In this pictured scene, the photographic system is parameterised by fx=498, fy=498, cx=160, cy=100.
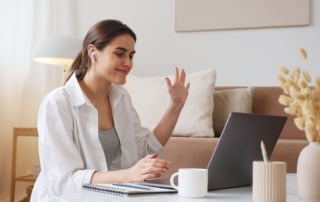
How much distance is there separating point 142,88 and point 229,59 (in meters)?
0.67

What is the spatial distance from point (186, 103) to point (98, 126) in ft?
4.40

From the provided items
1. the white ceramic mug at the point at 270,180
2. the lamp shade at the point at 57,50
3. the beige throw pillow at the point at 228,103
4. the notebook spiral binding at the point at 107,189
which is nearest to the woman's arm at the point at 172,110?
the notebook spiral binding at the point at 107,189

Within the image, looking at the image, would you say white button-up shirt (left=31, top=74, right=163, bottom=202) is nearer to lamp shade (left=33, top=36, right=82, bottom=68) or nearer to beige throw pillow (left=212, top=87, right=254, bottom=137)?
beige throw pillow (left=212, top=87, right=254, bottom=137)

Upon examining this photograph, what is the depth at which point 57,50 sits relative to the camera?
124 inches

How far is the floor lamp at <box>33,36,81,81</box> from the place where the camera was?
3156 mm

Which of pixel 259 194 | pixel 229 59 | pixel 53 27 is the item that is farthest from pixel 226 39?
pixel 259 194

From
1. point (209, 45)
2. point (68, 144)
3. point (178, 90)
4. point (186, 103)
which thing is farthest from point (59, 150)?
point (209, 45)

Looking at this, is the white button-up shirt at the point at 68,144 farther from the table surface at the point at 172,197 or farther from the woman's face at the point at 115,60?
the table surface at the point at 172,197

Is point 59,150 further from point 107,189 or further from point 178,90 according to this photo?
point 178,90

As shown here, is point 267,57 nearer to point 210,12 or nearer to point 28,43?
point 210,12

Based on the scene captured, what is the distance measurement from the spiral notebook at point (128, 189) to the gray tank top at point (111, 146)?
475 mm

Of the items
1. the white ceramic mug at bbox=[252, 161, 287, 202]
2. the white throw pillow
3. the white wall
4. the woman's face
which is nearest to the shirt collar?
the woman's face

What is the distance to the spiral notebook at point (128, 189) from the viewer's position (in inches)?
42.9

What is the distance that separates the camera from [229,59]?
338 centimetres
